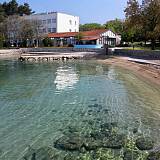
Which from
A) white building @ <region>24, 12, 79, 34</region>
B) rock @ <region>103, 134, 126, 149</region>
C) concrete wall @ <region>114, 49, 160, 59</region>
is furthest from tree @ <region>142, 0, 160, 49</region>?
white building @ <region>24, 12, 79, 34</region>

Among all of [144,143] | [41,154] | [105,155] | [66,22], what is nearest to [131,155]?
[105,155]

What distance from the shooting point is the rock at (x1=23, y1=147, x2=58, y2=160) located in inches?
513

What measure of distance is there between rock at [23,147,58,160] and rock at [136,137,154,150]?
3665mm

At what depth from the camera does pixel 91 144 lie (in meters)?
14.4

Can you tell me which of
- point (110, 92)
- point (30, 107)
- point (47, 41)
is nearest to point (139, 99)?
point (110, 92)

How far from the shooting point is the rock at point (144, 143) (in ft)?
46.4

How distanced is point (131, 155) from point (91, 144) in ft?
6.42

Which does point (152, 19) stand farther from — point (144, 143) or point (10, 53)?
point (144, 143)

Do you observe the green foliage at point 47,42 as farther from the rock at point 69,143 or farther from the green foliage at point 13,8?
the rock at point 69,143

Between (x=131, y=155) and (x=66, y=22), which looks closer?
(x=131, y=155)

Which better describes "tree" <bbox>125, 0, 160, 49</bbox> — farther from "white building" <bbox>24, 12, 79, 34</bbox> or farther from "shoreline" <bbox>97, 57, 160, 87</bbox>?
"white building" <bbox>24, 12, 79, 34</bbox>

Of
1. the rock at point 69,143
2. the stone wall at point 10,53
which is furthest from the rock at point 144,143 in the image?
the stone wall at point 10,53

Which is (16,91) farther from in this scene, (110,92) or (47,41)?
(47,41)

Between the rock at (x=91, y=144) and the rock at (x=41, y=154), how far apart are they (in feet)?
4.85
